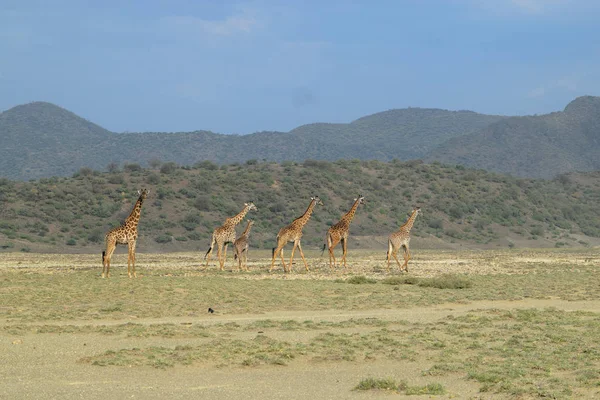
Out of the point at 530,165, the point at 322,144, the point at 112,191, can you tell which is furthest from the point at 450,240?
the point at 322,144

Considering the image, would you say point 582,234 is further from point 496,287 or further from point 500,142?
point 500,142

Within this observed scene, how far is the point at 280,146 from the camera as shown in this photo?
150625 mm

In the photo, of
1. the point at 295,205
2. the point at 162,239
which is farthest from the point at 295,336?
the point at 295,205

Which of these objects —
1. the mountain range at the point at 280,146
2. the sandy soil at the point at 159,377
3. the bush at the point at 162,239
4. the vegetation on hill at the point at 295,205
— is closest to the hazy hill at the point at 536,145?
the mountain range at the point at 280,146

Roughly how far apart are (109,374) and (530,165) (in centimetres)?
12189

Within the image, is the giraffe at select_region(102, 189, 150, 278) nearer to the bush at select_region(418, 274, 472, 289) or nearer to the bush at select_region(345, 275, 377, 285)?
the bush at select_region(345, 275, 377, 285)

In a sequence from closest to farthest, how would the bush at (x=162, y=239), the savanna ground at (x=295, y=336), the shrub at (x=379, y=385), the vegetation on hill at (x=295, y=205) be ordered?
the shrub at (x=379, y=385) → the savanna ground at (x=295, y=336) → the bush at (x=162, y=239) → the vegetation on hill at (x=295, y=205)

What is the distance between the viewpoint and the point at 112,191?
65938 millimetres

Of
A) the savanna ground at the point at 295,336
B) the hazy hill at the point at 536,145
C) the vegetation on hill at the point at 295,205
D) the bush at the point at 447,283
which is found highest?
the hazy hill at the point at 536,145

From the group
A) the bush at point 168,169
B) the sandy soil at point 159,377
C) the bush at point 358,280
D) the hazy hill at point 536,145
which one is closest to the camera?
the sandy soil at point 159,377

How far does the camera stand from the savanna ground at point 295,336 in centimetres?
1252

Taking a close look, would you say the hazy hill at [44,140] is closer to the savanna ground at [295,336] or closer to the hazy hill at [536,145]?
the hazy hill at [536,145]

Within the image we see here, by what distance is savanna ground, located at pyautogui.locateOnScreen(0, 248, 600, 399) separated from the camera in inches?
493

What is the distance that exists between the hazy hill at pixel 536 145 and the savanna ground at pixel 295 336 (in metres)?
104
